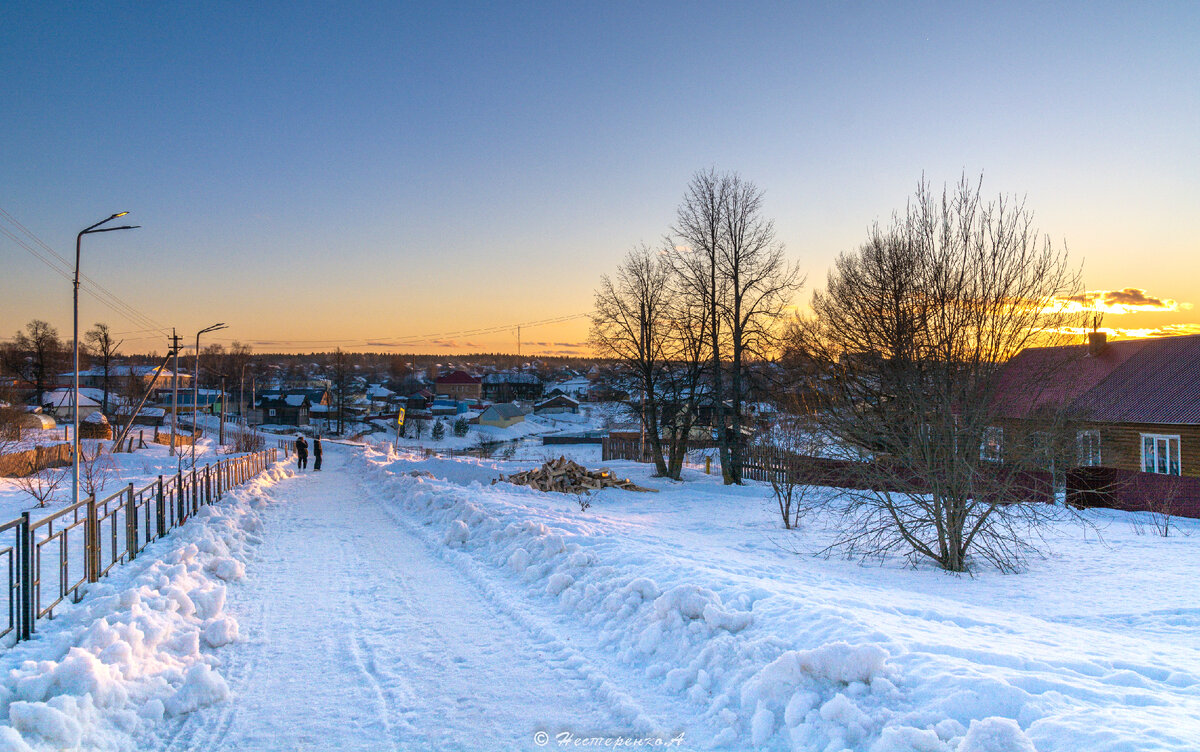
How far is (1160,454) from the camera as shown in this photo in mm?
21484

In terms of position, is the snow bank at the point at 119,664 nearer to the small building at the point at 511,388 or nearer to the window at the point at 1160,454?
the window at the point at 1160,454

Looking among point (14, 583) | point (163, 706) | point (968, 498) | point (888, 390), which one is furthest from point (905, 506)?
point (14, 583)

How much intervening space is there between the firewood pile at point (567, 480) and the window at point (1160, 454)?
15673 millimetres

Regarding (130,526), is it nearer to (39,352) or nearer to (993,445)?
A: (993,445)

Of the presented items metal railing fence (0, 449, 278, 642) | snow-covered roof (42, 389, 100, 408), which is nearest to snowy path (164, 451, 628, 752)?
metal railing fence (0, 449, 278, 642)

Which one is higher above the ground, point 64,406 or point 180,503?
point 180,503

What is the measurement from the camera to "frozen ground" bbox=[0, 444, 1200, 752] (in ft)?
13.5

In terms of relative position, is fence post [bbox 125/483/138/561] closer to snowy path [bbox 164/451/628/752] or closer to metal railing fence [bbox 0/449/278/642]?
metal railing fence [bbox 0/449/278/642]

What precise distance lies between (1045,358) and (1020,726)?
8.81 m

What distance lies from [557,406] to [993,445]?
93442 mm

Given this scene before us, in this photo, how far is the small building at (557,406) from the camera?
333 ft

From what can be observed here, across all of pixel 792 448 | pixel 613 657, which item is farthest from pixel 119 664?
pixel 792 448

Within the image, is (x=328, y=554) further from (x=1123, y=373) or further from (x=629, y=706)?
(x=1123, y=373)

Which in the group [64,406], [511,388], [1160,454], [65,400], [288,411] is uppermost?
[1160,454]
